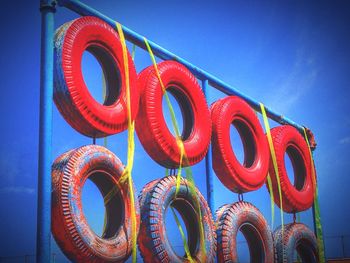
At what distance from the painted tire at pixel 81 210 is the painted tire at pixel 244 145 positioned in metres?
2.12

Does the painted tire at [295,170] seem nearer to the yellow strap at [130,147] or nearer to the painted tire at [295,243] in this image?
the painted tire at [295,243]

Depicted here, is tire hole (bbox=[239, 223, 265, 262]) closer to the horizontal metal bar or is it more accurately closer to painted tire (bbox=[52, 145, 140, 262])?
the horizontal metal bar

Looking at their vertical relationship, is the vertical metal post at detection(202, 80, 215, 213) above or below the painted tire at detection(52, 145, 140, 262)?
above

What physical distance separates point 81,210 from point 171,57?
2.96 metres

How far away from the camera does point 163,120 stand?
5.88 meters

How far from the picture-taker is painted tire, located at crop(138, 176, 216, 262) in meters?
5.26

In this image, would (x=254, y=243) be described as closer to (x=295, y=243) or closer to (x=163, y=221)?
(x=295, y=243)

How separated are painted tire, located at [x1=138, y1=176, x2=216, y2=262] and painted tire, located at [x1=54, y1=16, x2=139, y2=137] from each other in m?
0.87

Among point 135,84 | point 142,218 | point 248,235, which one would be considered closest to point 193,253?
point 142,218

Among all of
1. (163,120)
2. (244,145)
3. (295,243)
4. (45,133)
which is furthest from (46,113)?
(295,243)

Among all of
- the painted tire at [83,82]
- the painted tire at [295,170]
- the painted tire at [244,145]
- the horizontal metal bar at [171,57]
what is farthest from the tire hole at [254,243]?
the painted tire at [83,82]

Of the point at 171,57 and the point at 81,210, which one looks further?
the point at 171,57

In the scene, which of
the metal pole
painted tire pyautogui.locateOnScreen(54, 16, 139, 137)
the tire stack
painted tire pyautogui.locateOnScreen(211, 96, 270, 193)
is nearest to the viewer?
the metal pole

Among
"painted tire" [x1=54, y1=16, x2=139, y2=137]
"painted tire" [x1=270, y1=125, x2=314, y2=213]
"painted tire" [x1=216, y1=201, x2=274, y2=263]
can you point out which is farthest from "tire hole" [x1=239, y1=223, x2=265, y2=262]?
"painted tire" [x1=54, y1=16, x2=139, y2=137]
